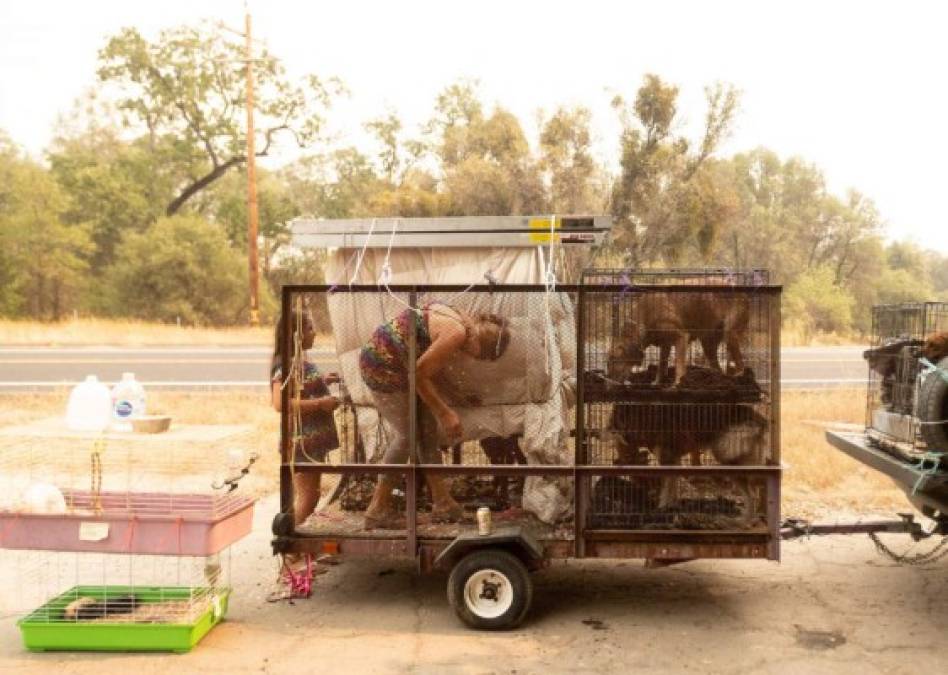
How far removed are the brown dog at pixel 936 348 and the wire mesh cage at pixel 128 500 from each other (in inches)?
167

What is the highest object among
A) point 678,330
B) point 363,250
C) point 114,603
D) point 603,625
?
point 363,250

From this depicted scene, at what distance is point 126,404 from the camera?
611 centimetres

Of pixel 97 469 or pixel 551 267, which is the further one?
pixel 551 267

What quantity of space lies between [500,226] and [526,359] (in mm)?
883

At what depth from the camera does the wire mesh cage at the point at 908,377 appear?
584 cm

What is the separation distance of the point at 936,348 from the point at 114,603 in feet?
16.9

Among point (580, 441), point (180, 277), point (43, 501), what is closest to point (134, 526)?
point (43, 501)

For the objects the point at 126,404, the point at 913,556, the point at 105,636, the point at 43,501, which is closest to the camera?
the point at 105,636

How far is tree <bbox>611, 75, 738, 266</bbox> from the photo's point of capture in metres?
27.2

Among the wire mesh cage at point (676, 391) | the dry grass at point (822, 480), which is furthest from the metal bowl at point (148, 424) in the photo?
the dry grass at point (822, 480)

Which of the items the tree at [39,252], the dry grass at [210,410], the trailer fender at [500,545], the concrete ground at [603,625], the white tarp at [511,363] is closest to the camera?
the concrete ground at [603,625]

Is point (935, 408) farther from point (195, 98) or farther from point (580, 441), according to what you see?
point (195, 98)

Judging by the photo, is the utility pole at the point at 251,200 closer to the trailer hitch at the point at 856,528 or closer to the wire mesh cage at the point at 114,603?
the wire mesh cage at the point at 114,603

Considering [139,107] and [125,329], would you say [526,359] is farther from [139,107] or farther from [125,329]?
[139,107]
